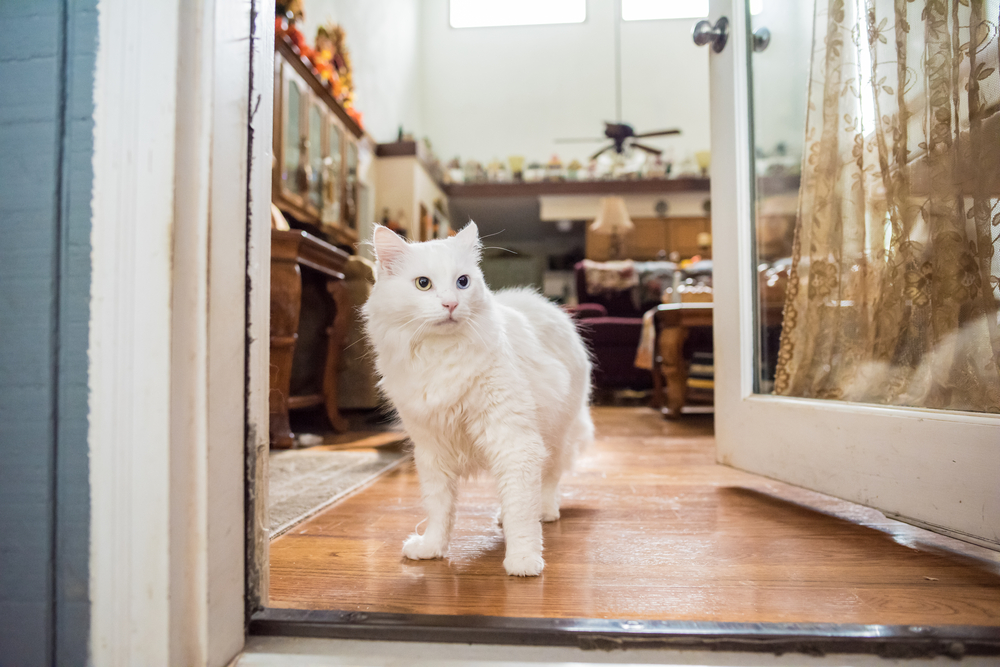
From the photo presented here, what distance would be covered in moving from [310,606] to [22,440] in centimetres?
43

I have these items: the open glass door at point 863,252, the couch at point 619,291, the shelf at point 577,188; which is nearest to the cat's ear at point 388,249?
the open glass door at point 863,252

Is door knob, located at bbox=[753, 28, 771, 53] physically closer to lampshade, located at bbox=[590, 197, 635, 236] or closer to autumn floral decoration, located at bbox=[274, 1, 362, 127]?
autumn floral decoration, located at bbox=[274, 1, 362, 127]

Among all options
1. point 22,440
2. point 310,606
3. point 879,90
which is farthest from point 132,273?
point 879,90

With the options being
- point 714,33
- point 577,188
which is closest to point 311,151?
point 714,33

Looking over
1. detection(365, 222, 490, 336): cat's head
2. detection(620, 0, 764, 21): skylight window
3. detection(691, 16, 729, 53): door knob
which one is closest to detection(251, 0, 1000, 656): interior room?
detection(691, 16, 729, 53): door knob

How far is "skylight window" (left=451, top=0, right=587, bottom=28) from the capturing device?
326 inches

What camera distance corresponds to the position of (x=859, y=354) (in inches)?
52.5

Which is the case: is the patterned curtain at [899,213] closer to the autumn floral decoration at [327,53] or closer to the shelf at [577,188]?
the autumn floral decoration at [327,53]

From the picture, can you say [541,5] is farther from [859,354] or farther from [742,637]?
[742,637]

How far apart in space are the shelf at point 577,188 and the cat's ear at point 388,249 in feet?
23.0

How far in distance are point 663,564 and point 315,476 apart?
3.91 feet

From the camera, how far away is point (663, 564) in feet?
3.20

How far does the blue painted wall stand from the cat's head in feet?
1.48

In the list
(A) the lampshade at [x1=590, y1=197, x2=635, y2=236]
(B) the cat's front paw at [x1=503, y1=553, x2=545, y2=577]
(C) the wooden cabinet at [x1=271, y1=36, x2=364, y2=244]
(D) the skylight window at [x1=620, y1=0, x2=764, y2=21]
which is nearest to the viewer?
(B) the cat's front paw at [x1=503, y1=553, x2=545, y2=577]
